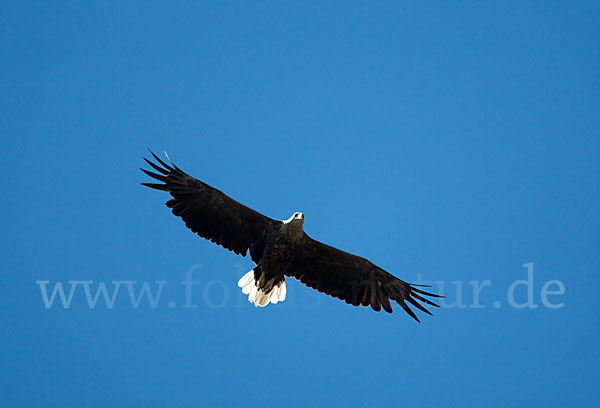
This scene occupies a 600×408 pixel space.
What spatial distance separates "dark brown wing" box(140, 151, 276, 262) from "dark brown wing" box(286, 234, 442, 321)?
924 mm

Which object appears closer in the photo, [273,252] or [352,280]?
[273,252]

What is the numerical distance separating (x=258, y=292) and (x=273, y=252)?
3.57 ft

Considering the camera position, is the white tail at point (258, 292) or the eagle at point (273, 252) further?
the white tail at point (258, 292)

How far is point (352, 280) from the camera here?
1059 cm

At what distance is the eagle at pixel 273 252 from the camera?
32.0 ft

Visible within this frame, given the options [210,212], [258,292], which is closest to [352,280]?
[258,292]

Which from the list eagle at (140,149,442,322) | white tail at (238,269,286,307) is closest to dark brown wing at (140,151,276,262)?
eagle at (140,149,442,322)

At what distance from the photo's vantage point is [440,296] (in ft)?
34.0

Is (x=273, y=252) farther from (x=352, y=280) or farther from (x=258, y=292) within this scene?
(x=352, y=280)

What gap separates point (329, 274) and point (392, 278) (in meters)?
1.11

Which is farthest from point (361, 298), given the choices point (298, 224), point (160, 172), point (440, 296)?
Result: point (160, 172)

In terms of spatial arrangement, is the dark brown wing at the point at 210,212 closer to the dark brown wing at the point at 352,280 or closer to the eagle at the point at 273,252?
the eagle at the point at 273,252

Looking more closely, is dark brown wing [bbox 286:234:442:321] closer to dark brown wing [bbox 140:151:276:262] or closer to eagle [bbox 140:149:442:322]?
eagle [bbox 140:149:442:322]

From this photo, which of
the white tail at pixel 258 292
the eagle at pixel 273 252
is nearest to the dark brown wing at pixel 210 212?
the eagle at pixel 273 252
